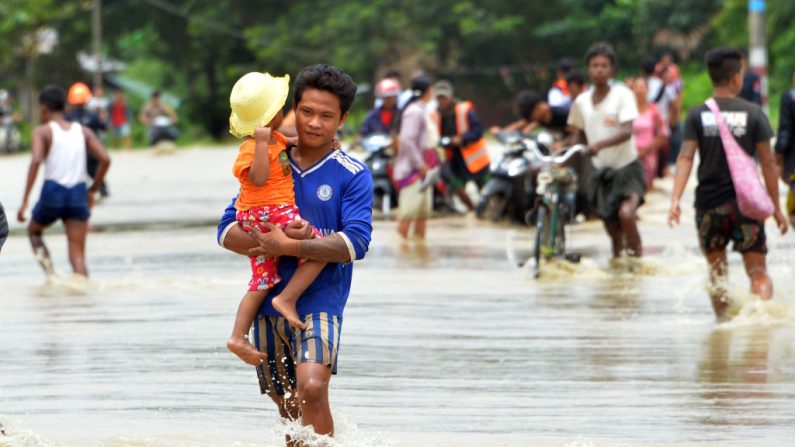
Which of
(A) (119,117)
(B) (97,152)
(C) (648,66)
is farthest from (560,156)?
(A) (119,117)

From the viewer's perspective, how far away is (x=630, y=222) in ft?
41.4

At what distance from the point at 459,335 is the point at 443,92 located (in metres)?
9.61

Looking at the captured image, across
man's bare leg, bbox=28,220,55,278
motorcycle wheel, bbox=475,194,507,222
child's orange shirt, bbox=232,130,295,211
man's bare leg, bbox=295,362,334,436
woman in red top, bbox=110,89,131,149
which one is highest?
child's orange shirt, bbox=232,130,295,211

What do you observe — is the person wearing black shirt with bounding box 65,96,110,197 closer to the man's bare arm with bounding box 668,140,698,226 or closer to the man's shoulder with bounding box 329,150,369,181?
the man's bare arm with bounding box 668,140,698,226

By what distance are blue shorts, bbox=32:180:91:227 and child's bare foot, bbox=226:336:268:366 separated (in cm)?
751

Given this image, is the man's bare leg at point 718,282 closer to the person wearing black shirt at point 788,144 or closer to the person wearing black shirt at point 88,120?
the person wearing black shirt at point 788,144

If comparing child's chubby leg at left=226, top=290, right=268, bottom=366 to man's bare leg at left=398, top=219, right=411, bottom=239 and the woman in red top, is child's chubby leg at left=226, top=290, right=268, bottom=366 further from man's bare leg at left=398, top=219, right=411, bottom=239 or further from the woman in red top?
the woman in red top

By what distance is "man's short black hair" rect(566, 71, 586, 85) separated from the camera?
16259mm

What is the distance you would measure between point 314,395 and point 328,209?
0.65m

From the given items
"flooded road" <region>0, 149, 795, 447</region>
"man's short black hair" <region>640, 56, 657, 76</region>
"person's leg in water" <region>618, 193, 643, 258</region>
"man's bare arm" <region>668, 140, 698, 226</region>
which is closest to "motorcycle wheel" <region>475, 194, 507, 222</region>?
"flooded road" <region>0, 149, 795, 447</region>

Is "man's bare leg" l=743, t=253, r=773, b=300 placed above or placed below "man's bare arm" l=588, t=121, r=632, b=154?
below

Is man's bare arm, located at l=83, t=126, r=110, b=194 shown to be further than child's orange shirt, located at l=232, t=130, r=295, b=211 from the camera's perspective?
Yes

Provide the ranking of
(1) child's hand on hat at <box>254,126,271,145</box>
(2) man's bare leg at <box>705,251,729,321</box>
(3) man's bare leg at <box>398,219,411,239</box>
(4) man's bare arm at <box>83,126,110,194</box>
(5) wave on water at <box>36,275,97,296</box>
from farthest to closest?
1. (3) man's bare leg at <box>398,219,411,239</box>
2. (4) man's bare arm at <box>83,126,110,194</box>
3. (5) wave on water at <box>36,275,97,296</box>
4. (2) man's bare leg at <box>705,251,729,321</box>
5. (1) child's hand on hat at <box>254,126,271,145</box>

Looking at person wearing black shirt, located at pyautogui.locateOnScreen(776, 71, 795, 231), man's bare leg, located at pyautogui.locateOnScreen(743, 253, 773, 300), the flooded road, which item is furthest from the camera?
person wearing black shirt, located at pyautogui.locateOnScreen(776, 71, 795, 231)
